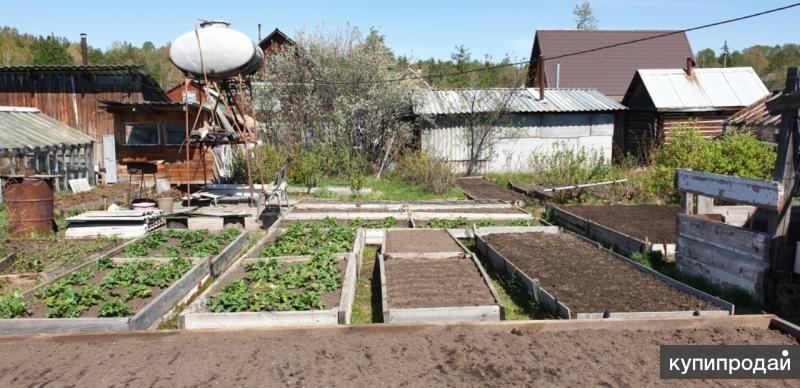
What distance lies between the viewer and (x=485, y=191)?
641 inches

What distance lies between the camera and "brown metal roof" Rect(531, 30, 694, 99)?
30656 millimetres

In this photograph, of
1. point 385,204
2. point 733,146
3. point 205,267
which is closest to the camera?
point 205,267

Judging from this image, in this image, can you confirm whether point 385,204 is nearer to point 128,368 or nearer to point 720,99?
point 128,368

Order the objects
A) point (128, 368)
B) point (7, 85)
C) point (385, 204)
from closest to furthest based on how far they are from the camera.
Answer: point (128, 368) → point (385, 204) → point (7, 85)

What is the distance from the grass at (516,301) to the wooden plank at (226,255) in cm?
375

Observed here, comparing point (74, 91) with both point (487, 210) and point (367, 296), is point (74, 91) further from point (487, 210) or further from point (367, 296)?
point (367, 296)

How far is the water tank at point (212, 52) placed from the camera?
12391 millimetres

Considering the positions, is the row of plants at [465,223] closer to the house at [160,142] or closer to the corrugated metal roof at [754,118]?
the corrugated metal roof at [754,118]

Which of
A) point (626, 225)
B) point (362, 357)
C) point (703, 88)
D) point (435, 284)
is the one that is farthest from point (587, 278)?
point (703, 88)

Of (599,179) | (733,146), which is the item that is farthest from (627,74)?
(733,146)

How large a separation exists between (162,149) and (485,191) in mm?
9919

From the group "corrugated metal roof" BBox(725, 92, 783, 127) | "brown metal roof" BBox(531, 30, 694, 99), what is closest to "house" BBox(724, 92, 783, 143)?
"corrugated metal roof" BBox(725, 92, 783, 127)

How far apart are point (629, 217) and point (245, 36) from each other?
9.10 metres

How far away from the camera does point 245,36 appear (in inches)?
506
